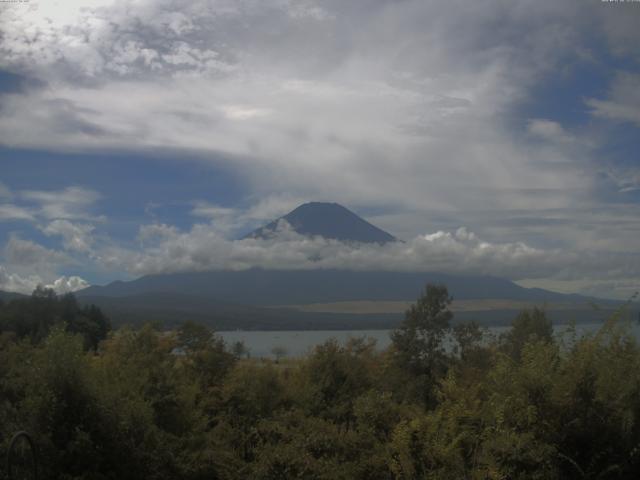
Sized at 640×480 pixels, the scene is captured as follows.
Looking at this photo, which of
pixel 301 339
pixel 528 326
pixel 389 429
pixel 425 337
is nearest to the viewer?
pixel 389 429

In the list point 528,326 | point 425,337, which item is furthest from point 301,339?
point 425,337

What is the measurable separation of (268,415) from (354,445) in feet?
22.2

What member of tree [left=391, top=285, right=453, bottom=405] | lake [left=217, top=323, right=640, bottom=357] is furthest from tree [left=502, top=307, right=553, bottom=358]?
tree [left=391, top=285, right=453, bottom=405]

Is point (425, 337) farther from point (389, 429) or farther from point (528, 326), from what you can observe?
point (389, 429)

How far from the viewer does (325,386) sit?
19.3 meters

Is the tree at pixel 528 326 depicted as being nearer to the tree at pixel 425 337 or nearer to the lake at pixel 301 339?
the lake at pixel 301 339

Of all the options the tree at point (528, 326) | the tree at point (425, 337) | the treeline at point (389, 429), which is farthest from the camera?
the tree at point (425, 337)

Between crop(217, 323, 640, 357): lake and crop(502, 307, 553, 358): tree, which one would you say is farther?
crop(502, 307, 553, 358): tree

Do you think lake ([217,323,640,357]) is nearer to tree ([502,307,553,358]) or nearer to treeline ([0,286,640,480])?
tree ([502,307,553,358])

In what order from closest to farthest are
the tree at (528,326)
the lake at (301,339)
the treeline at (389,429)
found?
the treeline at (389,429), the lake at (301,339), the tree at (528,326)

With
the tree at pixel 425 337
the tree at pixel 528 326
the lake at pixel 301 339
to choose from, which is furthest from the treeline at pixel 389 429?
the tree at pixel 528 326

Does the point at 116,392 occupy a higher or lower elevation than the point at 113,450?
higher

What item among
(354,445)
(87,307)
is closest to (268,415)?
(354,445)

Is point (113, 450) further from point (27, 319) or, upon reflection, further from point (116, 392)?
point (27, 319)
